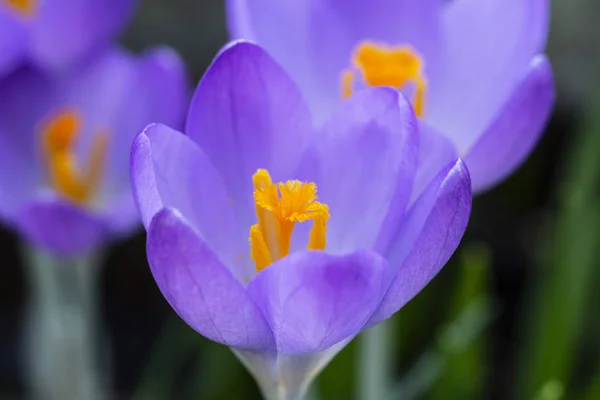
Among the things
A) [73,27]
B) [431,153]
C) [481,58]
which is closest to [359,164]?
[431,153]

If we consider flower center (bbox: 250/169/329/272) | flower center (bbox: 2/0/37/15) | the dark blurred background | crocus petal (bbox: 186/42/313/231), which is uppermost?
crocus petal (bbox: 186/42/313/231)

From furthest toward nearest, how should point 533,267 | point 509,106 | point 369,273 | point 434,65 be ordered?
point 533,267 < point 434,65 < point 509,106 < point 369,273

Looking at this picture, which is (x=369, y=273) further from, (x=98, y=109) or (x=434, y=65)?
(x=98, y=109)

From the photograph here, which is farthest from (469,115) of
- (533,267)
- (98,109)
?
(533,267)

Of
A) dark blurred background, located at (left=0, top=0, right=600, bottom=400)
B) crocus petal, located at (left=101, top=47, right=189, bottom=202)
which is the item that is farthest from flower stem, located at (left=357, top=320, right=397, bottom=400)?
crocus petal, located at (left=101, top=47, right=189, bottom=202)

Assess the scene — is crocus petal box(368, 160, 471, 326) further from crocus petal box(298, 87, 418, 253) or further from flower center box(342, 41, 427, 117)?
flower center box(342, 41, 427, 117)

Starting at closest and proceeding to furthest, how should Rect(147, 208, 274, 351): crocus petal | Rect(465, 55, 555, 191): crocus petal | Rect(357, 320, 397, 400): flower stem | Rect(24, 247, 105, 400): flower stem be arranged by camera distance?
Rect(147, 208, 274, 351): crocus petal → Rect(465, 55, 555, 191): crocus petal → Rect(357, 320, 397, 400): flower stem → Rect(24, 247, 105, 400): flower stem

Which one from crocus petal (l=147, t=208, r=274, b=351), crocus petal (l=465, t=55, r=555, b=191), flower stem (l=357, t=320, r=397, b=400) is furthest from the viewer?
flower stem (l=357, t=320, r=397, b=400)
